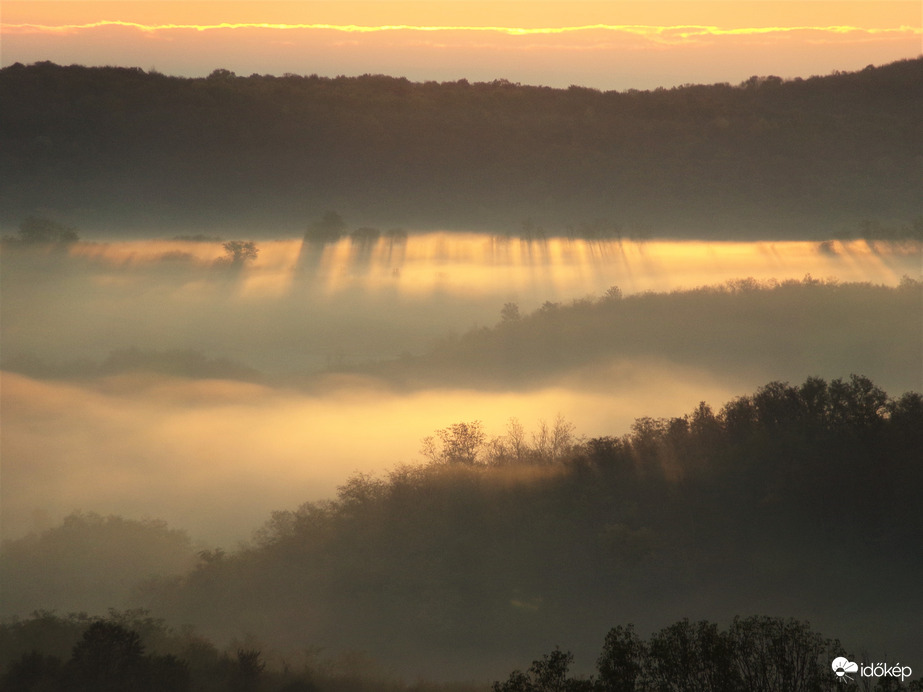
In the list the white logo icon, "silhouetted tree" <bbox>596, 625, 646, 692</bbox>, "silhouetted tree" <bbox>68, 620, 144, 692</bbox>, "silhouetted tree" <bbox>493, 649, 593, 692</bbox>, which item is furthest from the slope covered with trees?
"silhouetted tree" <bbox>596, 625, 646, 692</bbox>

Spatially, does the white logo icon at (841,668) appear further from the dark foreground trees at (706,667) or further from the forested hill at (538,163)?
the forested hill at (538,163)

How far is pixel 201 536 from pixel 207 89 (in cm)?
10599

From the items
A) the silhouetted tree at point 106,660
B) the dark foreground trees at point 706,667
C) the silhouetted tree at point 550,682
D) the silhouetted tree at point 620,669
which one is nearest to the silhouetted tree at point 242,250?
the silhouetted tree at point 106,660

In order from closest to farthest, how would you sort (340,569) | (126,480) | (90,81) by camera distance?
(340,569)
(126,480)
(90,81)

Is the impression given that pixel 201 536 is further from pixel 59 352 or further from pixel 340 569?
pixel 59 352

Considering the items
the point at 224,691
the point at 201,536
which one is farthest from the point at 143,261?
the point at 224,691

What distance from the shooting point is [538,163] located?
185 metres

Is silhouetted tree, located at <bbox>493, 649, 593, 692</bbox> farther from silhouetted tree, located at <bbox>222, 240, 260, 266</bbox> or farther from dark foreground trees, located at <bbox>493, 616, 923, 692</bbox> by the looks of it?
silhouetted tree, located at <bbox>222, 240, 260, 266</bbox>

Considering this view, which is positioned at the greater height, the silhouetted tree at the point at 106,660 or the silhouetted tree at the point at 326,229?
the silhouetted tree at the point at 326,229

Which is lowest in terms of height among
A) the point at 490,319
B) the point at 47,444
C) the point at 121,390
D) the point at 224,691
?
the point at 224,691

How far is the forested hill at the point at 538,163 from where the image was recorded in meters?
174

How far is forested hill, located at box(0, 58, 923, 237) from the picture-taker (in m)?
174

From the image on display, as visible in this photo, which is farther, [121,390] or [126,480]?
[121,390]

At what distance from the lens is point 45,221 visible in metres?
171
